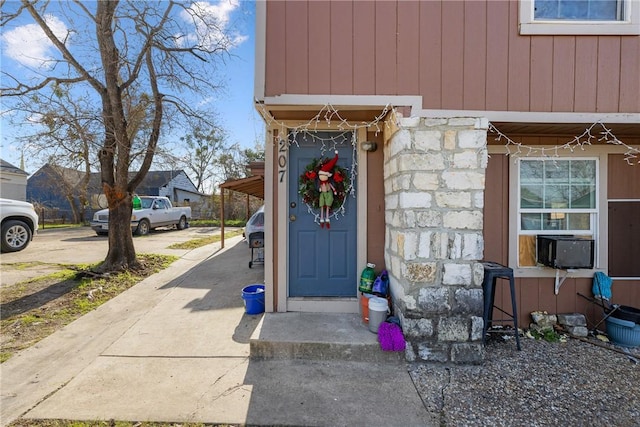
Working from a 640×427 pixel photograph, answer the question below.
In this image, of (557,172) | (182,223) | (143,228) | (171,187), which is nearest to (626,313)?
(557,172)

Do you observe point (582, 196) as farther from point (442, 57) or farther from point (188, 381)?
point (188, 381)

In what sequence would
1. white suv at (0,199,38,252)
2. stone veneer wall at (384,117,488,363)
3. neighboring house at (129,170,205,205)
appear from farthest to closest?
neighboring house at (129,170,205,205) → white suv at (0,199,38,252) → stone veneer wall at (384,117,488,363)

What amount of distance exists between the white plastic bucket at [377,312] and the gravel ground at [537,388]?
0.48 metres

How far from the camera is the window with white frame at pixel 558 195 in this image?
3.55 metres

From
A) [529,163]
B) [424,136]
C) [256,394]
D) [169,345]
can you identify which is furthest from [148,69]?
[529,163]

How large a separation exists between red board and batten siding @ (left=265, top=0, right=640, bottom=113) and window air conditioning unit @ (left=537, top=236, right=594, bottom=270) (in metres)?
1.35

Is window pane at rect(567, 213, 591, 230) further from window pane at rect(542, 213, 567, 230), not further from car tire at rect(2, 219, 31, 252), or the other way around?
car tire at rect(2, 219, 31, 252)

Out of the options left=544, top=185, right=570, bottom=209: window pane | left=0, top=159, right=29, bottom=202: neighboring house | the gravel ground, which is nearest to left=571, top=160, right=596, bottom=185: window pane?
left=544, top=185, right=570, bottom=209: window pane

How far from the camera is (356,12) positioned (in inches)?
118

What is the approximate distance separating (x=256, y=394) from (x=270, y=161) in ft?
7.67

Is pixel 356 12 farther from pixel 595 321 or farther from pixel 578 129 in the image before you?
pixel 595 321

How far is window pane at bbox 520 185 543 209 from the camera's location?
3.55 metres

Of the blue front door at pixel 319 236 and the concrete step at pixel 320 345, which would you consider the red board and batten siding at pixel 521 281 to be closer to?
the blue front door at pixel 319 236

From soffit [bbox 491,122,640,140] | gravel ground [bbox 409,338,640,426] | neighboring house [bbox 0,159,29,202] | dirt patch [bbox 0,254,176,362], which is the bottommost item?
gravel ground [bbox 409,338,640,426]
